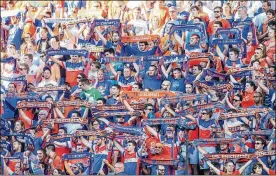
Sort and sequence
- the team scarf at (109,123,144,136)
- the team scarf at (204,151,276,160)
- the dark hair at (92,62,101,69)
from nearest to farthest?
the team scarf at (204,151,276,160) → the team scarf at (109,123,144,136) → the dark hair at (92,62,101,69)

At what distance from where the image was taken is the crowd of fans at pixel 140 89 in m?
4.20

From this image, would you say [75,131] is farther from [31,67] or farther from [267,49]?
[267,49]

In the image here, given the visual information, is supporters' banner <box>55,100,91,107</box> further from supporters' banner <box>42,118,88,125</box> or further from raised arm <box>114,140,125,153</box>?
raised arm <box>114,140,125,153</box>

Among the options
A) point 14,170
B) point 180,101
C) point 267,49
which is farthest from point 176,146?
point 14,170

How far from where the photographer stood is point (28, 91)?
443cm

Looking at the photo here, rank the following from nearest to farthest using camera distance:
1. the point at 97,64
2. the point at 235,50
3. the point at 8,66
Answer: the point at 235,50 → the point at 97,64 → the point at 8,66

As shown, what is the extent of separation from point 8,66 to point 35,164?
78 cm

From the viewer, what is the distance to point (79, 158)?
430 centimetres

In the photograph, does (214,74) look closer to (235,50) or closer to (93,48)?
(235,50)

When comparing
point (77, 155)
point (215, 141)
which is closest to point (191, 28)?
point (215, 141)

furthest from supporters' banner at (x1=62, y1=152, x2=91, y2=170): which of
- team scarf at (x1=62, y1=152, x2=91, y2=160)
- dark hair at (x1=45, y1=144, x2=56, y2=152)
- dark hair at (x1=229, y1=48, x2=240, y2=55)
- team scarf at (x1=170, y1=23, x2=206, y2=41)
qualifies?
dark hair at (x1=229, y1=48, x2=240, y2=55)

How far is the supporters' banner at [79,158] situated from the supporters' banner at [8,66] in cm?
80

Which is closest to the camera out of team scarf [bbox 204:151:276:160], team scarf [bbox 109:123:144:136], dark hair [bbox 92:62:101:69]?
team scarf [bbox 204:151:276:160]

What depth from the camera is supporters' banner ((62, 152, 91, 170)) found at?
4.30 metres
